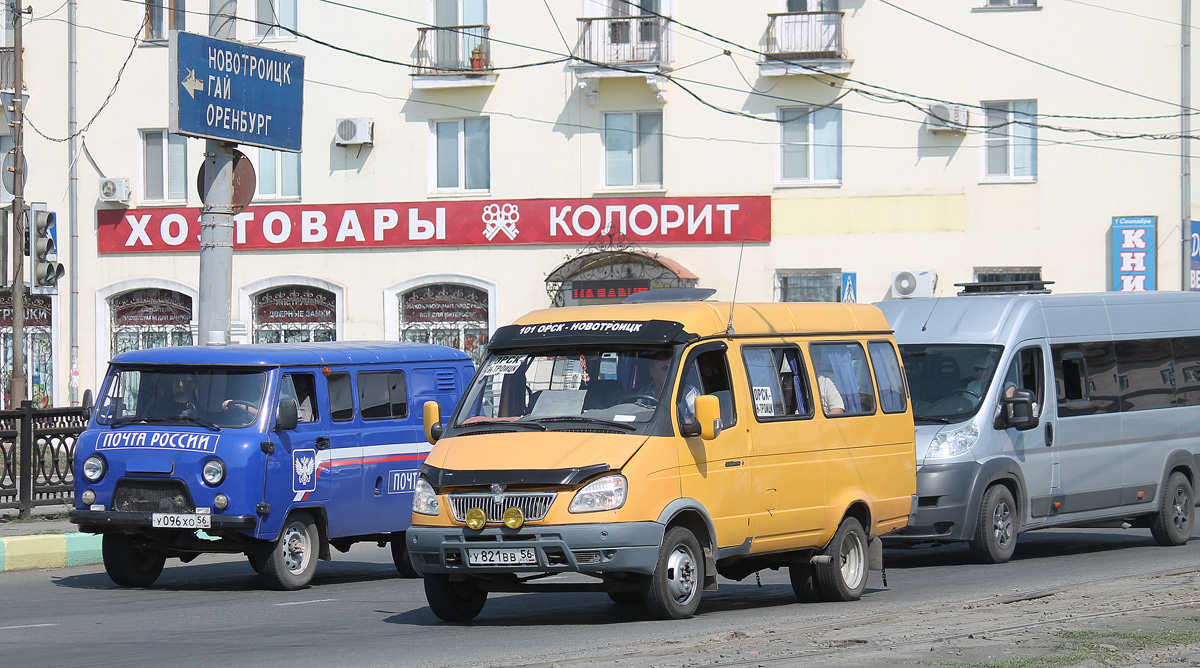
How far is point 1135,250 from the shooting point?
2802 cm

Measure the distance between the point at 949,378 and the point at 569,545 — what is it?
6.55 m

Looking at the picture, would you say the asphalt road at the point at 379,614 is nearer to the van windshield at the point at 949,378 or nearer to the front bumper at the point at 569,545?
the front bumper at the point at 569,545

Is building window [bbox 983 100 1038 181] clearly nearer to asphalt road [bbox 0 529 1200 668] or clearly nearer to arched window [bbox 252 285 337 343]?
arched window [bbox 252 285 337 343]

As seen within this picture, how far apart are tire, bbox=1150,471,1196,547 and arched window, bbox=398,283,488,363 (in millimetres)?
16718

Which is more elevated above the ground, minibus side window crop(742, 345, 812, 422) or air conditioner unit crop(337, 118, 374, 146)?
air conditioner unit crop(337, 118, 374, 146)

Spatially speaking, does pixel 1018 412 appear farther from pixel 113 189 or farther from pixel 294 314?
pixel 113 189

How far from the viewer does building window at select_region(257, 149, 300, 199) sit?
3158cm

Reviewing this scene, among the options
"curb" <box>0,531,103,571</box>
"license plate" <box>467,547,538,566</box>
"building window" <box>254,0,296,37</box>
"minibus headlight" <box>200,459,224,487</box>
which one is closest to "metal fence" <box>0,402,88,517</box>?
"curb" <box>0,531,103,571</box>

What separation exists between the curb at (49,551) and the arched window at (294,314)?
1632 centimetres

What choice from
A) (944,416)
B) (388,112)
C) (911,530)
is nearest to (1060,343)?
(944,416)

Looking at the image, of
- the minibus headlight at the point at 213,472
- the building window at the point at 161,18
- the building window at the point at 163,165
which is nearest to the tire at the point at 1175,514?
the minibus headlight at the point at 213,472

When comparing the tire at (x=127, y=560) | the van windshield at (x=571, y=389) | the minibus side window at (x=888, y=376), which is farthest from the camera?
the tire at (x=127, y=560)

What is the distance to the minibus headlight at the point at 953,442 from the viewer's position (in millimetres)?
14023

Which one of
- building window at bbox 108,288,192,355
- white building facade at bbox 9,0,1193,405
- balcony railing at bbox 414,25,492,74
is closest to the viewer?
white building facade at bbox 9,0,1193,405
